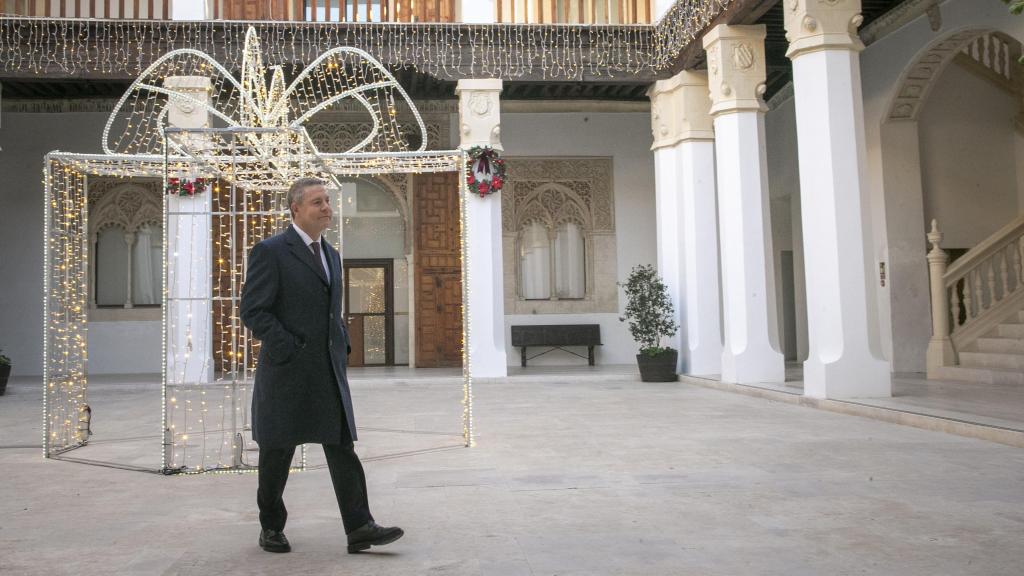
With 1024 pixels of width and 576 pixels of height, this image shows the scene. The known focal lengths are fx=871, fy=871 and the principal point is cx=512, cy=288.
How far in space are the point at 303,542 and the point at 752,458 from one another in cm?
270

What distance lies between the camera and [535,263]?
47.5 ft

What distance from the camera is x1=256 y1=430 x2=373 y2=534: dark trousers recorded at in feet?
9.75

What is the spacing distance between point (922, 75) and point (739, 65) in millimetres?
2615

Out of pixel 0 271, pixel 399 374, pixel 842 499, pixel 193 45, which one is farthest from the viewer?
pixel 0 271

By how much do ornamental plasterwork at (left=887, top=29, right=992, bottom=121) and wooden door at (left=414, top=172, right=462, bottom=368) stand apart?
6623mm

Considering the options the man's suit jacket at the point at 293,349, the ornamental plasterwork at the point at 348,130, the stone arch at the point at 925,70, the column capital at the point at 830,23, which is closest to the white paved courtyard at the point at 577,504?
the man's suit jacket at the point at 293,349

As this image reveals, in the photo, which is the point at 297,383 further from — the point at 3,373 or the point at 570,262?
the point at 570,262

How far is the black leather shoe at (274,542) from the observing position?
3006 millimetres

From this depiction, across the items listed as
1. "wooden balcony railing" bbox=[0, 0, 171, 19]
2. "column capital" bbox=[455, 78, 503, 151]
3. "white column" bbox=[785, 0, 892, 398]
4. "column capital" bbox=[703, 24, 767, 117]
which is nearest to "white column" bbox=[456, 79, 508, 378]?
"column capital" bbox=[455, 78, 503, 151]

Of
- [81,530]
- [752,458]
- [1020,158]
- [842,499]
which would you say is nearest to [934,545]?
[842,499]

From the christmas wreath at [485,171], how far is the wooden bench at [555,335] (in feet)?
10.6

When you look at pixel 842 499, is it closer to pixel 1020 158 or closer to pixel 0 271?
pixel 1020 158

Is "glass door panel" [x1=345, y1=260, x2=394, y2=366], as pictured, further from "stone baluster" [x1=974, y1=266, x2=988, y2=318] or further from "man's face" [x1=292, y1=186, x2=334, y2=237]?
"man's face" [x1=292, y1=186, x2=334, y2=237]

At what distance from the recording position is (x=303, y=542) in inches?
125
